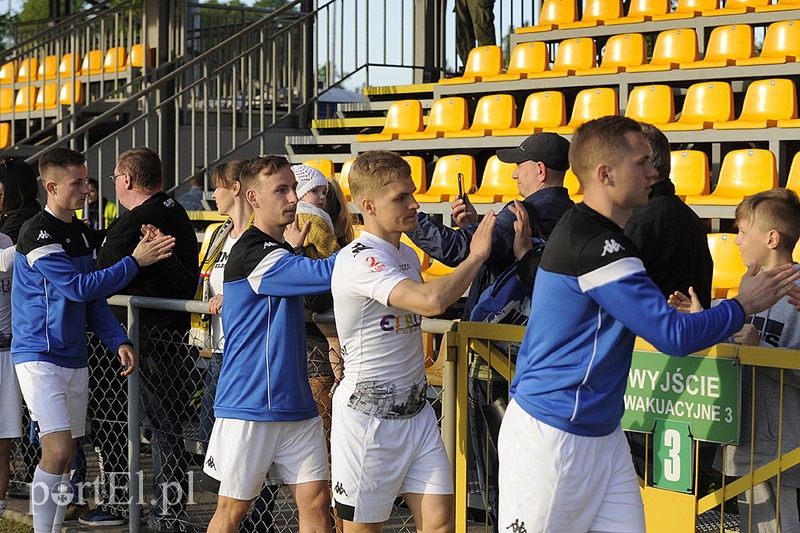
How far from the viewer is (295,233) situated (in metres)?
4.18

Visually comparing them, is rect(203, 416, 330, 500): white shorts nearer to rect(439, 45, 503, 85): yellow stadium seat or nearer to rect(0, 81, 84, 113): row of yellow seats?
rect(439, 45, 503, 85): yellow stadium seat

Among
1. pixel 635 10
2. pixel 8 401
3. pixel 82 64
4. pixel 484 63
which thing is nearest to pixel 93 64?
pixel 82 64

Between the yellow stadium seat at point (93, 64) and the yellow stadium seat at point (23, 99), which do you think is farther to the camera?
the yellow stadium seat at point (23, 99)

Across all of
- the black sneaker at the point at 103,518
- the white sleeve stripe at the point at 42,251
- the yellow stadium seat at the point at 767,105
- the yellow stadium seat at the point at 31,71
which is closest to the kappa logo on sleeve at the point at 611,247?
the white sleeve stripe at the point at 42,251

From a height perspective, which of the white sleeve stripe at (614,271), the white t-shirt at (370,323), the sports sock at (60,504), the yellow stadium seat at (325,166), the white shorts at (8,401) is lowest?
the sports sock at (60,504)

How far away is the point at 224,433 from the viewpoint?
3.79m

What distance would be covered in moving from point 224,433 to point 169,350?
1406mm

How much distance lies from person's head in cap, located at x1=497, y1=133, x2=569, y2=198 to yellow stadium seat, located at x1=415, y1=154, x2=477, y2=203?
483 centimetres

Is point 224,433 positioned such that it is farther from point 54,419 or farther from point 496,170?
point 496,170

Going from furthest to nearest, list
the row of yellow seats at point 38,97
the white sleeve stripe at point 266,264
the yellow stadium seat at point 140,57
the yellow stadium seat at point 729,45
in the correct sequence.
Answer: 1. the row of yellow seats at point 38,97
2. the yellow stadium seat at point 140,57
3. the yellow stadium seat at point 729,45
4. the white sleeve stripe at point 266,264

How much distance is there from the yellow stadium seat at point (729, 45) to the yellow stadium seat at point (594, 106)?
0.71m

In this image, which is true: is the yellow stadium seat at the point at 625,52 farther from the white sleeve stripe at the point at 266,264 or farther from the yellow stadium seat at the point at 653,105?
the white sleeve stripe at the point at 266,264

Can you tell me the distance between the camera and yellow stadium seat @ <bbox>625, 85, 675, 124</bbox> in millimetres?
8844

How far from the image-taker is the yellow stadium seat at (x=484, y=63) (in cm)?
1099
